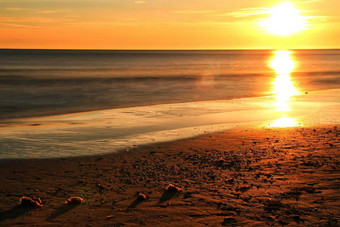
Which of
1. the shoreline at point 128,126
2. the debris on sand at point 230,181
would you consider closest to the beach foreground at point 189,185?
the debris on sand at point 230,181

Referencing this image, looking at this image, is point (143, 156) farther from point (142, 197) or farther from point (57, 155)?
point (142, 197)

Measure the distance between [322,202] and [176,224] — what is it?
2585mm

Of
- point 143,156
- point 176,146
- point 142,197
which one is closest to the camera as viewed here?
point 142,197

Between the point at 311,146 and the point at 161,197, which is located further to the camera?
the point at 311,146

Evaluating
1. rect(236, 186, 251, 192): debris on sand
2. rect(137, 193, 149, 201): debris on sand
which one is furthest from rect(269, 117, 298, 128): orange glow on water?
rect(137, 193, 149, 201): debris on sand

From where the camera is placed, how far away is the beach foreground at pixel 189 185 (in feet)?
20.4

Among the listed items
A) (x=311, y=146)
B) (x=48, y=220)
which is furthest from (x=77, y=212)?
(x=311, y=146)

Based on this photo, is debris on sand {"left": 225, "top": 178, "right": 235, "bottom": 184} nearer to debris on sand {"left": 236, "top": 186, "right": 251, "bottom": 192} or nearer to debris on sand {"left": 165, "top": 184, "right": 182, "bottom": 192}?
debris on sand {"left": 236, "top": 186, "right": 251, "bottom": 192}

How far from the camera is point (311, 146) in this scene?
10.6m

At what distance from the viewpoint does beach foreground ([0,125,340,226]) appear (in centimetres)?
622

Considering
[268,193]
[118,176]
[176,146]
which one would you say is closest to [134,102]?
[176,146]

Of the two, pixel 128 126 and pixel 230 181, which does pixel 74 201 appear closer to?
pixel 230 181

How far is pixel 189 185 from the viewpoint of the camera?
304 inches

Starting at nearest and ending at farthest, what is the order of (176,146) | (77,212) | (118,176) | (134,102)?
(77,212), (118,176), (176,146), (134,102)
